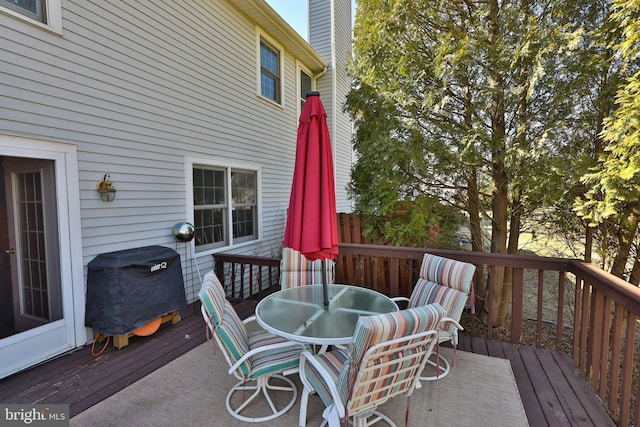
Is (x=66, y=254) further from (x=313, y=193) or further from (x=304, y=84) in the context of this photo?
(x=304, y=84)

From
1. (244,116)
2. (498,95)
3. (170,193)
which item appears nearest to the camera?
(498,95)

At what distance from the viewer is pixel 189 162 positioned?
182 inches

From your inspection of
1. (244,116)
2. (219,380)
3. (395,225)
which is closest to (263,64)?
(244,116)

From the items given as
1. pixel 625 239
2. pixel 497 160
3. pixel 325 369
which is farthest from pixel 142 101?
pixel 625 239

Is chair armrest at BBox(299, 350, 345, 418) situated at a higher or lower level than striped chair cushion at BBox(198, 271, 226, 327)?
lower

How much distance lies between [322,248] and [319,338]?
0.77 meters

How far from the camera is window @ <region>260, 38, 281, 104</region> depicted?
21.1 feet

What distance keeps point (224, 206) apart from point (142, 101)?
2.04 m

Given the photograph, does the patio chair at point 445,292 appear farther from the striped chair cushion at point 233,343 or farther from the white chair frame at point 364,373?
the striped chair cushion at point 233,343

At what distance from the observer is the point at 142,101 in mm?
3912

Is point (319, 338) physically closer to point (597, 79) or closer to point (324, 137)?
point (324, 137)

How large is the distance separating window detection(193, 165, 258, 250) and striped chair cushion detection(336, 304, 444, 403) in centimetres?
381

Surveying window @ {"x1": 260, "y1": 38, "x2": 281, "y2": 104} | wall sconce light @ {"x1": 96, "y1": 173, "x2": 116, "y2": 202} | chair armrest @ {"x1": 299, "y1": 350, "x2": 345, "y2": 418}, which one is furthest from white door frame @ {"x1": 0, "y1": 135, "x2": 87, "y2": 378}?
window @ {"x1": 260, "y1": 38, "x2": 281, "y2": 104}

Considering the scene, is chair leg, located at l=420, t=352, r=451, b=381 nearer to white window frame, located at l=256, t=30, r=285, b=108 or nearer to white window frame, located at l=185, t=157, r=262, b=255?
white window frame, located at l=185, t=157, r=262, b=255
